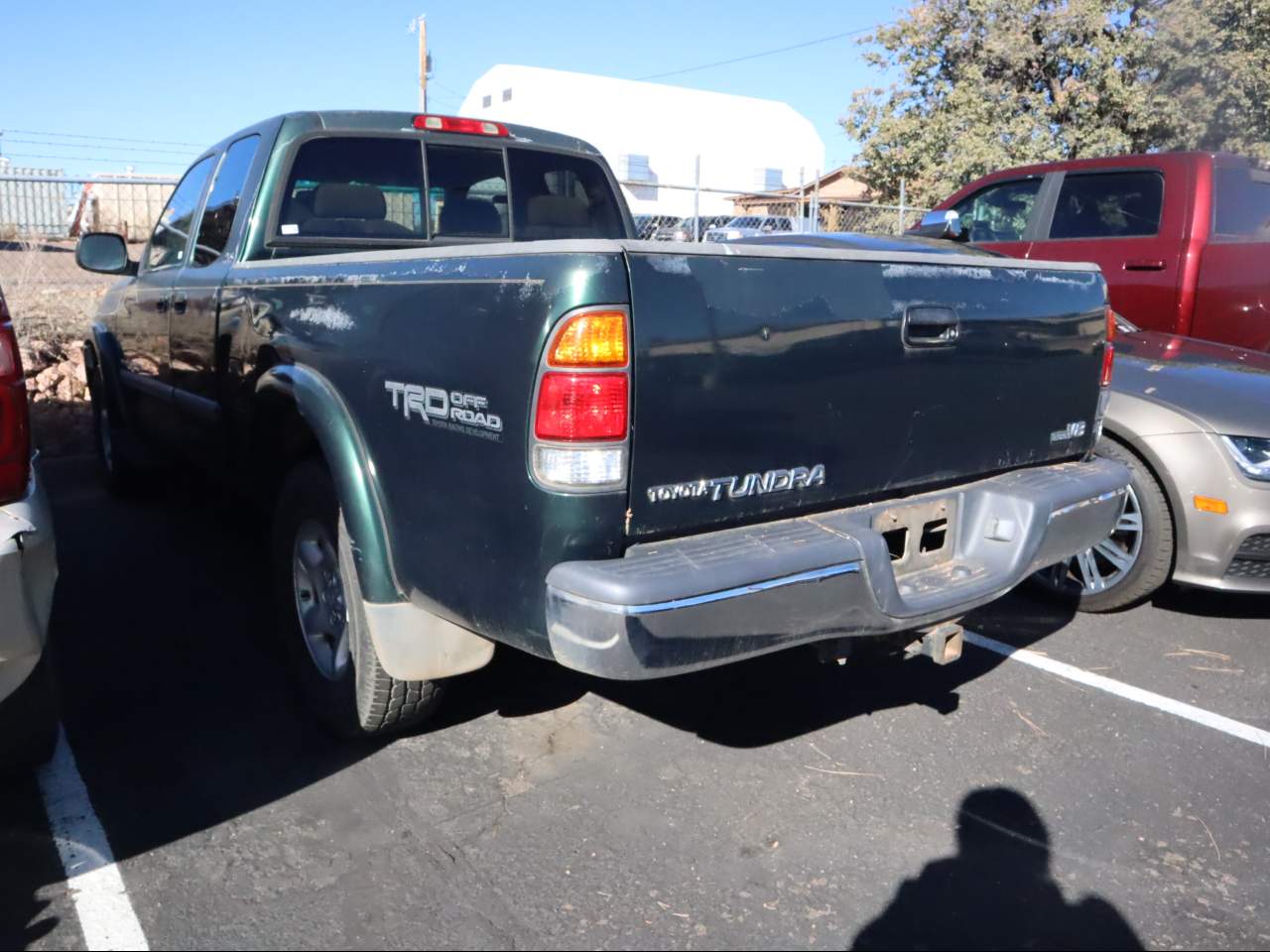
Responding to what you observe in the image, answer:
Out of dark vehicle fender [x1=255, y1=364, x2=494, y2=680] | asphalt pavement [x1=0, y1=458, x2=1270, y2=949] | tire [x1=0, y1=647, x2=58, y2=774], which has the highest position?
dark vehicle fender [x1=255, y1=364, x2=494, y2=680]

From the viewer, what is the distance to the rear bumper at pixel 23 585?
241 centimetres

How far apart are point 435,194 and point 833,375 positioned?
7.41 ft

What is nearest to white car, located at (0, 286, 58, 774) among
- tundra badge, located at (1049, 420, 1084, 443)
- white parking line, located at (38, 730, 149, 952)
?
white parking line, located at (38, 730, 149, 952)

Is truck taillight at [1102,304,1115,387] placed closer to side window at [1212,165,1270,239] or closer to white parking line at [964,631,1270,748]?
white parking line at [964,631,1270,748]

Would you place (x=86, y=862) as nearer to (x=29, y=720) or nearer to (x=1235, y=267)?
(x=29, y=720)

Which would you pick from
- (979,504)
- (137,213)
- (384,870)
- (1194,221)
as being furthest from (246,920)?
(137,213)

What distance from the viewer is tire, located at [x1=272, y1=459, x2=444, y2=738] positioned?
3086mm

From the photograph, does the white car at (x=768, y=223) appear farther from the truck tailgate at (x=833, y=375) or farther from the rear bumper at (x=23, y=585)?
the rear bumper at (x=23, y=585)

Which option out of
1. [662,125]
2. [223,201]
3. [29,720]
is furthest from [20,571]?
[662,125]

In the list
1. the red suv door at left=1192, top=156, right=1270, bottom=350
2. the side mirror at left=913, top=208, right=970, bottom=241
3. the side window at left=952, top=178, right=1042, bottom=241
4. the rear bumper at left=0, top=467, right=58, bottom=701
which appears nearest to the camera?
the rear bumper at left=0, top=467, right=58, bottom=701

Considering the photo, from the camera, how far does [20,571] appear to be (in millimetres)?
2436

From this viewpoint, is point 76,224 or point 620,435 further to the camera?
point 76,224

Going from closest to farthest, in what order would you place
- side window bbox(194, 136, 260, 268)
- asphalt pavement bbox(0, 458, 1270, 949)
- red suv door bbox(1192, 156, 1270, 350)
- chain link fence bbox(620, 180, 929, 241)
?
asphalt pavement bbox(0, 458, 1270, 949) → side window bbox(194, 136, 260, 268) → red suv door bbox(1192, 156, 1270, 350) → chain link fence bbox(620, 180, 929, 241)

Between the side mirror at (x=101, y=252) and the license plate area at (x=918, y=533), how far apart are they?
3.83 m
